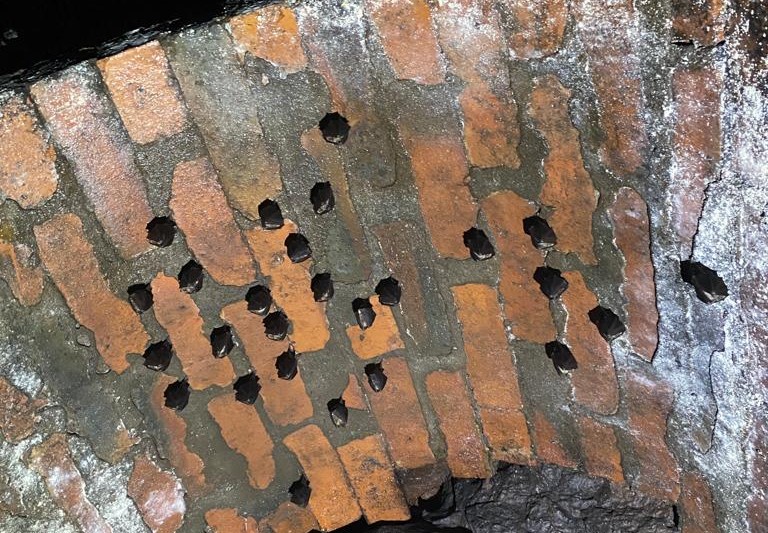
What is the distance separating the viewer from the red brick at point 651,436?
1.98 meters

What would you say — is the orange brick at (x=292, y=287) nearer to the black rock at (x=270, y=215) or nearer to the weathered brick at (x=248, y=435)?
the black rock at (x=270, y=215)

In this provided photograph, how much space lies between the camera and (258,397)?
7.11 feet

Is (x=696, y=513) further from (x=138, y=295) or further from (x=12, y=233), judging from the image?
(x=12, y=233)

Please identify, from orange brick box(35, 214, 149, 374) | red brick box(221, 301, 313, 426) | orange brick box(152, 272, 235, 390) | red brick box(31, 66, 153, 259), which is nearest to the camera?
red brick box(31, 66, 153, 259)

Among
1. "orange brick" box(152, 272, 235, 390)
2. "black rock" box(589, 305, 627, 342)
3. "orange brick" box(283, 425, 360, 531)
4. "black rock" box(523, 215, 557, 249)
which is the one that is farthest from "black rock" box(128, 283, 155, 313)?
"black rock" box(589, 305, 627, 342)

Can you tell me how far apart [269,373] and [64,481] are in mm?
516

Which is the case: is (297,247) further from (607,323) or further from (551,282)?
(607,323)

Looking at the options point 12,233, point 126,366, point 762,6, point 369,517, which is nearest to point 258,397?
point 126,366

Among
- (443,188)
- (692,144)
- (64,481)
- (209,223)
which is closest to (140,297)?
(209,223)

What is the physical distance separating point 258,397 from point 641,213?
3.30 ft

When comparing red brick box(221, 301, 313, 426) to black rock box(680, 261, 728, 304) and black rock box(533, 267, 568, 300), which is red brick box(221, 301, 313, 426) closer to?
black rock box(533, 267, 568, 300)

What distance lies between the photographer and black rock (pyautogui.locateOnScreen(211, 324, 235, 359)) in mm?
2016

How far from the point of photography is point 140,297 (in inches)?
74.2

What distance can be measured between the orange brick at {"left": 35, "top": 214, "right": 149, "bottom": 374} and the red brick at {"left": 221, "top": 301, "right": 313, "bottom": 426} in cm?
21
